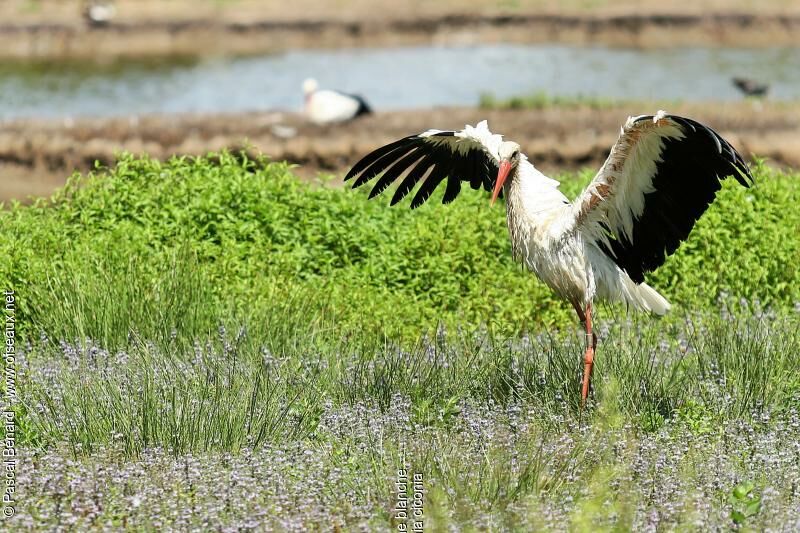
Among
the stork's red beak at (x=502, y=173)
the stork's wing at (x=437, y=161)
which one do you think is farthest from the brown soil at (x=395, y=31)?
the stork's red beak at (x=502, y=173)

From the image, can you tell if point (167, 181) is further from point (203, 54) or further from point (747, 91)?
point (203, 54)

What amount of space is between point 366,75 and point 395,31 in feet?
8.79

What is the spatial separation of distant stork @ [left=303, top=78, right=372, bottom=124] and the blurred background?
0.07ft

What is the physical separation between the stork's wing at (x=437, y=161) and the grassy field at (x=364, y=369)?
2.61 feet

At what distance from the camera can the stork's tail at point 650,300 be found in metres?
6.65

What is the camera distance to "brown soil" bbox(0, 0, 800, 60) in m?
23.2

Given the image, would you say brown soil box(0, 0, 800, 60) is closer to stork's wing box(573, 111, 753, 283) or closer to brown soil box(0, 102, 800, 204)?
brown soil box(0, 102, 800, 204)

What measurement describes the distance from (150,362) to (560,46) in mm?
17896

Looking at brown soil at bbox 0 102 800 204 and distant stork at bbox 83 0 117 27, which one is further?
distant stork at bbox 83 0 117 27

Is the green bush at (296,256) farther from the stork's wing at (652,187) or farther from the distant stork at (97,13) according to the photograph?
the distant stork at (97,13)

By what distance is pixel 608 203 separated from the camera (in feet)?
20.1

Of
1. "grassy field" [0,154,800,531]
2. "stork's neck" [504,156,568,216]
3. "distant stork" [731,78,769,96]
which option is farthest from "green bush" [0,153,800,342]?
"distant stork" [731,78,769,96]

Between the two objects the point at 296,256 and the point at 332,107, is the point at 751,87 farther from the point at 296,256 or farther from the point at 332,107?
the point at 296,256

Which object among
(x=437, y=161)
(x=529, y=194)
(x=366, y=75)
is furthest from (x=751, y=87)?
(x=529, y=194)
